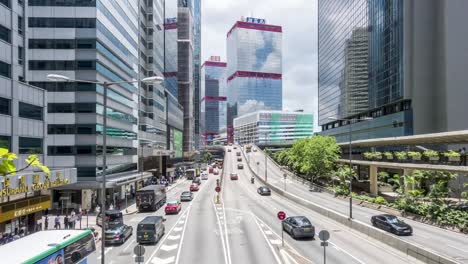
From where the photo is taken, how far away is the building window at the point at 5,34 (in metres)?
29.2

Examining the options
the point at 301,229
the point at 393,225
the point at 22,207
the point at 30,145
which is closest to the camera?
the point at 22,207

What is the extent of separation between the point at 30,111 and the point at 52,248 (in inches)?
848

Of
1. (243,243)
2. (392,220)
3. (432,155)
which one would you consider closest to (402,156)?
(432,155)

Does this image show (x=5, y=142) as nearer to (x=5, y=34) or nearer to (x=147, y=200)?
(x=5, y=34)

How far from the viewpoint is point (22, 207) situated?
30188 mm

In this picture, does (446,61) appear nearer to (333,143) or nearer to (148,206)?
(333,143)

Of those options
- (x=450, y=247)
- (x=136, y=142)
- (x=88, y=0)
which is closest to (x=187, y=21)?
(x=136, y=142)

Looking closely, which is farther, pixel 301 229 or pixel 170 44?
pixel 170 44

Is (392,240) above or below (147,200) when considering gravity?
above

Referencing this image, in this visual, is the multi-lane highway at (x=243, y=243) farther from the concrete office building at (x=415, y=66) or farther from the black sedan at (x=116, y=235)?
the concrete office building at (x=415, y=66)

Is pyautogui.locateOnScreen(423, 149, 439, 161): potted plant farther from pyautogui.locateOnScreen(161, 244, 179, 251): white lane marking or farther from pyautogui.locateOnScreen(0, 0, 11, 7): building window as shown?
pyautogui.locateOnScreen(0, 0, 11, 7): building window

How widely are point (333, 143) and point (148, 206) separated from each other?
40.6 metres

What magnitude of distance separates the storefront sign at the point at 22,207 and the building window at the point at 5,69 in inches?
386

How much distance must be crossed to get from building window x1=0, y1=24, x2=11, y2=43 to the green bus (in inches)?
722
